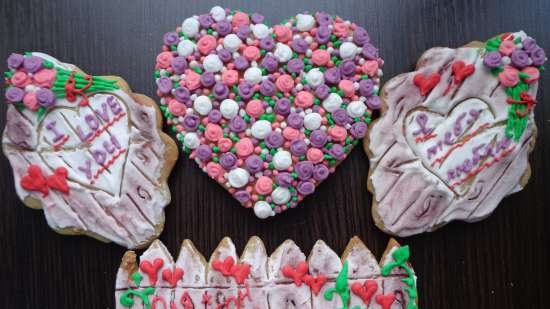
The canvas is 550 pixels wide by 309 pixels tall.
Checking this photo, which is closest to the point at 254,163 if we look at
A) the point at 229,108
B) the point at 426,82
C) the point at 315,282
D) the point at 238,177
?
the point at 238,177

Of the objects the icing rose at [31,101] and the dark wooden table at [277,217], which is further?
the dark wooden table at [277,217]

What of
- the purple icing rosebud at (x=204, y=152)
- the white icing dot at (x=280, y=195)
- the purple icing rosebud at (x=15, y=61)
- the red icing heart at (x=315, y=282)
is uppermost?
the purple icing rosebud at (x=15, y=61)

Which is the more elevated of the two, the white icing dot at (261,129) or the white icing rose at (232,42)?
the white icing rose at (232,42)

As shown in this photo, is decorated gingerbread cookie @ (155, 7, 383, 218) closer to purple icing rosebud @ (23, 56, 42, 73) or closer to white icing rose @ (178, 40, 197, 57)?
white icing rose @ (178, 40, 197, 57)

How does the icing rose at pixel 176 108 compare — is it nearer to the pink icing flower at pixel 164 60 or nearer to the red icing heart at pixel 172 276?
the pink icing flower at pixel 164 60

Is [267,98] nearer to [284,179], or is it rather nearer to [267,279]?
[284,179]

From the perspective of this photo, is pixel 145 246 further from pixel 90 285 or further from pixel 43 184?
pixel 43 184

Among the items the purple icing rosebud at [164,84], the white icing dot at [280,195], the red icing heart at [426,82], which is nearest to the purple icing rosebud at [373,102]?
the red icing heart at [426,82]

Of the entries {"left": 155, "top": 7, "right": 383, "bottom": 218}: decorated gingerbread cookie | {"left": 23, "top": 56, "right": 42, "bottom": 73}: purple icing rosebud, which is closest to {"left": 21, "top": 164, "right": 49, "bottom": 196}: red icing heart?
{"left": 23, "top": 56, "right": 42, "bottom": 73}: purple icing rosebud
